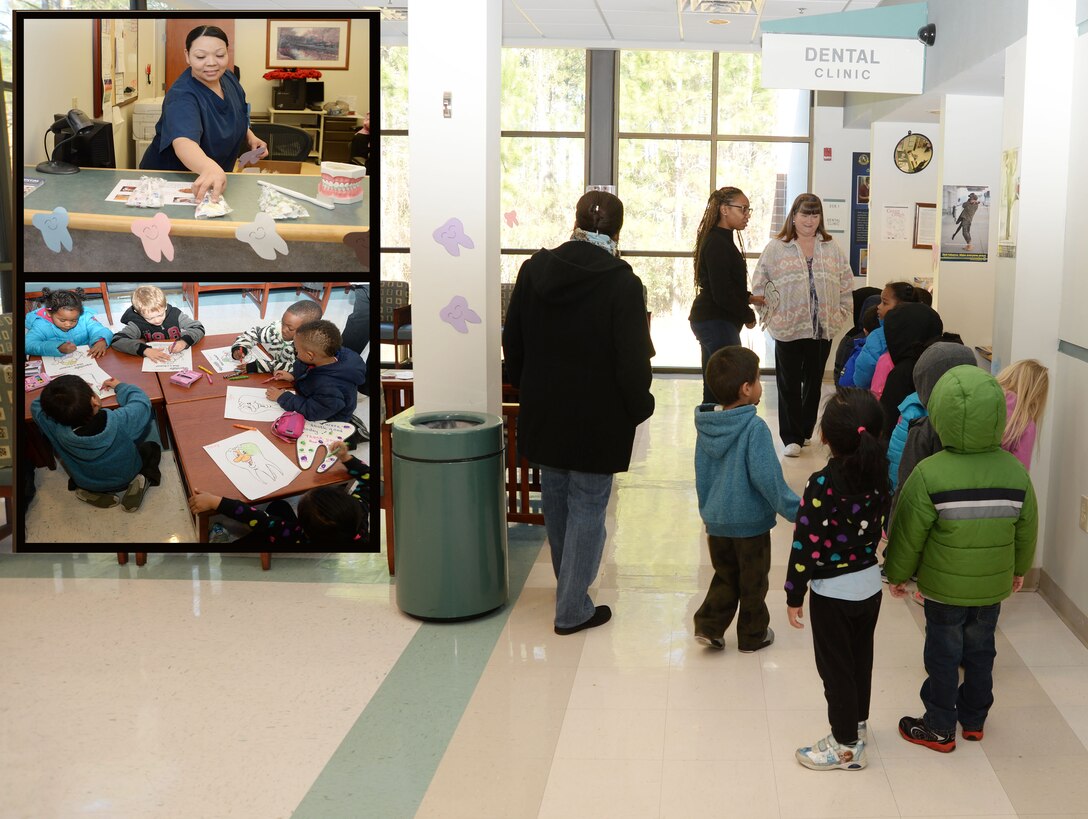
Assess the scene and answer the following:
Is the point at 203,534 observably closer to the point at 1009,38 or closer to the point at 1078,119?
the point at 1078,119

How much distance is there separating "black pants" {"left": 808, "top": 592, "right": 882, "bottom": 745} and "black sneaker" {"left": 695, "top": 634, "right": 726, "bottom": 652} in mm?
871

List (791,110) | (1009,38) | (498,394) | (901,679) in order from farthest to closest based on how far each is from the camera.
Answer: (791,110)
(1009,38)
(498,394)
(901,679)

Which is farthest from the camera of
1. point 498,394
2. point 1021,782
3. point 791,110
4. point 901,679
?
point 791,110

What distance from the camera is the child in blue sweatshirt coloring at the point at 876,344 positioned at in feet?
18.3

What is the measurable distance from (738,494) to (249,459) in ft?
6.56

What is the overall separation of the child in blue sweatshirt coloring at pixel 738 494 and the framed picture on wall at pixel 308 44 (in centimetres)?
196

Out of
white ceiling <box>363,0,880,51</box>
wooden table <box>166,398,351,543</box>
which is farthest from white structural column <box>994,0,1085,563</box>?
white ceiling <box>363,0,880,51</box>

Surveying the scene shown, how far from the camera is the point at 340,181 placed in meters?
4.46

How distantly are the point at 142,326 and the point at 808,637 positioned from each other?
9.30 ft

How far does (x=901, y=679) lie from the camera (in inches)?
148

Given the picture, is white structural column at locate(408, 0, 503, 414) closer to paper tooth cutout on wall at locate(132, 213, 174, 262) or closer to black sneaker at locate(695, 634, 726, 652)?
paper tooth cutout on wall at locate(132, 213, 174, 262)

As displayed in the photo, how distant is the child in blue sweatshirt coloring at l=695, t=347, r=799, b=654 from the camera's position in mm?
3619

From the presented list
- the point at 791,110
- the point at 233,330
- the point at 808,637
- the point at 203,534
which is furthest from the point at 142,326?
the point at 791,110

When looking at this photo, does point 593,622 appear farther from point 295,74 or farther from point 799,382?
point 799,382
